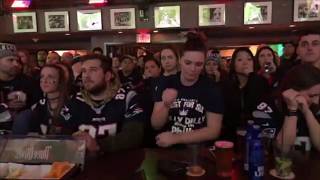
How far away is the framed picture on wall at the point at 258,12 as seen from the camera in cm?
611

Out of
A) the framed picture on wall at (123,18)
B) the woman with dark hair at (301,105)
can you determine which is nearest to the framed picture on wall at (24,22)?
the framed picture on wall at (123,18)

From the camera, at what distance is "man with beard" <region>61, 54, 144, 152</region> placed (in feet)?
6.42

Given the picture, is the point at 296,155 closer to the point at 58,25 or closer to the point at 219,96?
the point at 219,96

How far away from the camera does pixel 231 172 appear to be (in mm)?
1387

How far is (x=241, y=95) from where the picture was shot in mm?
2486

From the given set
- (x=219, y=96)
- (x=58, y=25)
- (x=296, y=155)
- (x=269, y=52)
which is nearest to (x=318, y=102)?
(x=296, y=155)

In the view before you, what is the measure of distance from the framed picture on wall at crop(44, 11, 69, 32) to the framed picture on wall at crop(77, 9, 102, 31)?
280 millimetres

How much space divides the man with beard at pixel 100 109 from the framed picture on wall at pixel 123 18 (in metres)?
4.56

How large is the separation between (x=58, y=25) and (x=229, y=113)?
17.0 ft

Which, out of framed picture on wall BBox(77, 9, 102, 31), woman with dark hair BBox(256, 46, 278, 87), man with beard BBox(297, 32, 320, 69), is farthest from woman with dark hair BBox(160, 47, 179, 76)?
framed picture on wall BBox(77, 9, 102, 31)

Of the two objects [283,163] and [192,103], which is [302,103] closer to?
[283,163]

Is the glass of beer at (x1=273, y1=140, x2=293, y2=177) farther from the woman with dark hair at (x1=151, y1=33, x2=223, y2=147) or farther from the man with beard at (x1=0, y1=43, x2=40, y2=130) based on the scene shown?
the man with beard at (x1=0, y1=43, x2=40, y2=130)

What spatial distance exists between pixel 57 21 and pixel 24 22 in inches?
28.8

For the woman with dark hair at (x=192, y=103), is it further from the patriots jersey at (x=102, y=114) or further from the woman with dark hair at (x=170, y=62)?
the woman with dark hair at (x=170, y=62)
